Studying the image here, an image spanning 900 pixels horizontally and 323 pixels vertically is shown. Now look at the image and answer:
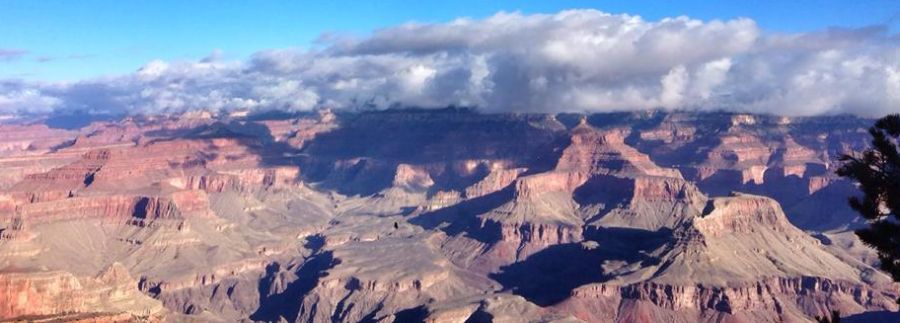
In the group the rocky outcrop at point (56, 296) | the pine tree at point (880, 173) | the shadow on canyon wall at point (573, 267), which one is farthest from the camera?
the shadow on canyon wall at point (573, 267)

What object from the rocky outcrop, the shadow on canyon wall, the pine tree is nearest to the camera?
the pine tree

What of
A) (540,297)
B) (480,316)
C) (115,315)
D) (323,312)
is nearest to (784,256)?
(540,297)

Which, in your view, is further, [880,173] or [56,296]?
[56,296]

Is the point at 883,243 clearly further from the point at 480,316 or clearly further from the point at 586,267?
the point at 586,267

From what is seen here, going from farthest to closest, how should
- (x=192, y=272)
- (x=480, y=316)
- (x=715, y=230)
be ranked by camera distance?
(x=192, y=272) < (x=715, y=230) < (x=480, y=316)

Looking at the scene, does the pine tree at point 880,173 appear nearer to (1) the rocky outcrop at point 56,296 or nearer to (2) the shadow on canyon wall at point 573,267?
(1) the rocky outcrop at point 56,296

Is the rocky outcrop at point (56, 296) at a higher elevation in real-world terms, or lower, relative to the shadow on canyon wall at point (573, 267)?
higher

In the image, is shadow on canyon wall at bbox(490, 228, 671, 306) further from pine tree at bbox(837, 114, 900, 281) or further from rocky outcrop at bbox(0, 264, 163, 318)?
pine tree at bbox(837, 114, 900, 281)

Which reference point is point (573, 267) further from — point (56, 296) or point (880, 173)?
point (880, 173)

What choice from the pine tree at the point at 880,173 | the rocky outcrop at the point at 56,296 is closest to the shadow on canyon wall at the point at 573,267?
the rocky outcrop at the point at 56,296

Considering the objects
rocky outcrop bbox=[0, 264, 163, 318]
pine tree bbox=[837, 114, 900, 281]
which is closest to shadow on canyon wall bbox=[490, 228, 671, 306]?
rocky outcrop bbox=[0, 264, 163, 318]

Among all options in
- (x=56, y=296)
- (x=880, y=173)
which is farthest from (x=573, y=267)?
(x=880, y=173)
